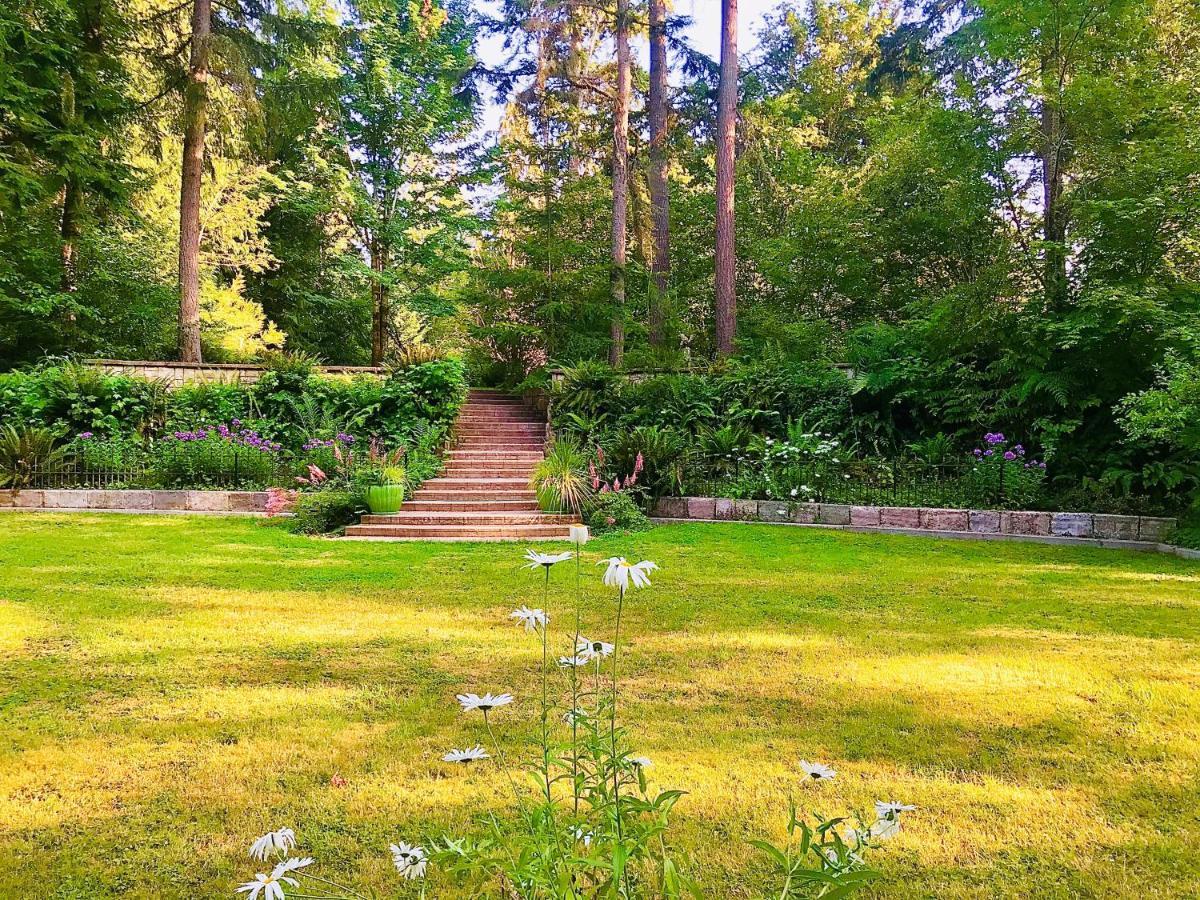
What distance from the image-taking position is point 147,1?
53.6ft

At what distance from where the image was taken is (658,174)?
16.5 m

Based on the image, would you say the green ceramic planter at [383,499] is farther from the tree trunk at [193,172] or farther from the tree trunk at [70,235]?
the tree trunk at [70,235]

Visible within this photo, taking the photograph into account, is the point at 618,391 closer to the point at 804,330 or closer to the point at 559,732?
the point at 804,330

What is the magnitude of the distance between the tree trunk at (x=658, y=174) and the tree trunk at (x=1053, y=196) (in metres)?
7.62

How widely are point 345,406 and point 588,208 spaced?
7.96 metres

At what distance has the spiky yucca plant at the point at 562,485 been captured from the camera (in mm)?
8617

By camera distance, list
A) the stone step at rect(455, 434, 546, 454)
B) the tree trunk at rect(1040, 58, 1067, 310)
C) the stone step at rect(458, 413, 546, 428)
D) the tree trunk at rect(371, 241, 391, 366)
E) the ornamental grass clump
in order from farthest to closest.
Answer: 1. the tree trunk at rect(371, 241, 391, 366)
2. the stone step at rect(458, 413, 546, 428)
3. the stone step at rect(455, 434, 546, 454)
4. the tree trunk at rect(1040, 58, 1067, 310)
5. the ornamental grass clump

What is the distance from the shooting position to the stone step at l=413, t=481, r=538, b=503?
919cm

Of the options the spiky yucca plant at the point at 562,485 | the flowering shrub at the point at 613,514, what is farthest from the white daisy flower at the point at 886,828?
the spiky yucca plant at the point at 562,485

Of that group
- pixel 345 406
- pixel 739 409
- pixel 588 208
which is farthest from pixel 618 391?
pixel 588 208

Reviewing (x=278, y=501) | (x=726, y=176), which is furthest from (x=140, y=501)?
(x=726, y=176)

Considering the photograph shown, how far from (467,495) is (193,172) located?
1074 cm

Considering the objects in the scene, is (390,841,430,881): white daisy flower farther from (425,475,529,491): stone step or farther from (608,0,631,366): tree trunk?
(608,0,631,366): tree trunk

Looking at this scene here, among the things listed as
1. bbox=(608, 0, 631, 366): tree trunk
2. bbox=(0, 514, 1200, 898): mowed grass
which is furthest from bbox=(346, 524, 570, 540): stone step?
bbox=(608, 0, 631, 366): tree trunk
